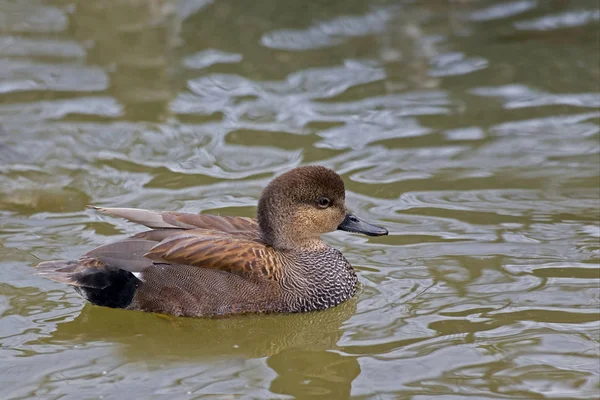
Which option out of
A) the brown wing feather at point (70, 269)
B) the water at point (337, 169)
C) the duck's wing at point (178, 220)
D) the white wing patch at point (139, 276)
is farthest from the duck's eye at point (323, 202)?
the brown wing feather at point (70, 269)

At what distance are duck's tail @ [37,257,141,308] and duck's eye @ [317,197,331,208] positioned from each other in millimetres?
1277

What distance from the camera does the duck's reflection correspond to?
A: 232 inches

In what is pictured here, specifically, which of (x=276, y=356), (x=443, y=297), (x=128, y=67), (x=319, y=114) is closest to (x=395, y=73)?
(x=319, y=114)

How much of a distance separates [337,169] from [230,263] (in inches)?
101

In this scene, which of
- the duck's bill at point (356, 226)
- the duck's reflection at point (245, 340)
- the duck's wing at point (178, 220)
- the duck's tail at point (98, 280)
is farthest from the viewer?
the duck's bill at point (356, 226)

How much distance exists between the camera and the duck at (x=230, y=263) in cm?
657

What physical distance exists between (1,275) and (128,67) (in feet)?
14.8

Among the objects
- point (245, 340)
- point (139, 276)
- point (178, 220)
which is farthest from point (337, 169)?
point (245, 340)

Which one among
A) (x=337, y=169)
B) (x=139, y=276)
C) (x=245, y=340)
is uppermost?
(x=337, y=169)

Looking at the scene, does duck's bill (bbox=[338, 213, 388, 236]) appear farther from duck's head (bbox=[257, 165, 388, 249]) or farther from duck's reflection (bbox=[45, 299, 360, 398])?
duck's reflection (bbox=[45, 299, 360, 398])

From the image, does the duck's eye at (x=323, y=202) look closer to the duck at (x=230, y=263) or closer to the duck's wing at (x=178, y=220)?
the duck at (x=230, y=263)

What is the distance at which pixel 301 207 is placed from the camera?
270 inches

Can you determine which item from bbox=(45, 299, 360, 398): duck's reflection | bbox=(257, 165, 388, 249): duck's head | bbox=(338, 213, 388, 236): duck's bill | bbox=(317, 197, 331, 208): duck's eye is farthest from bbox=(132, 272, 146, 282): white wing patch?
bbox=(338, 213, 388, 236): duck's bill

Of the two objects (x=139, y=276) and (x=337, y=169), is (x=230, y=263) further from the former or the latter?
(x=337, y=169)
